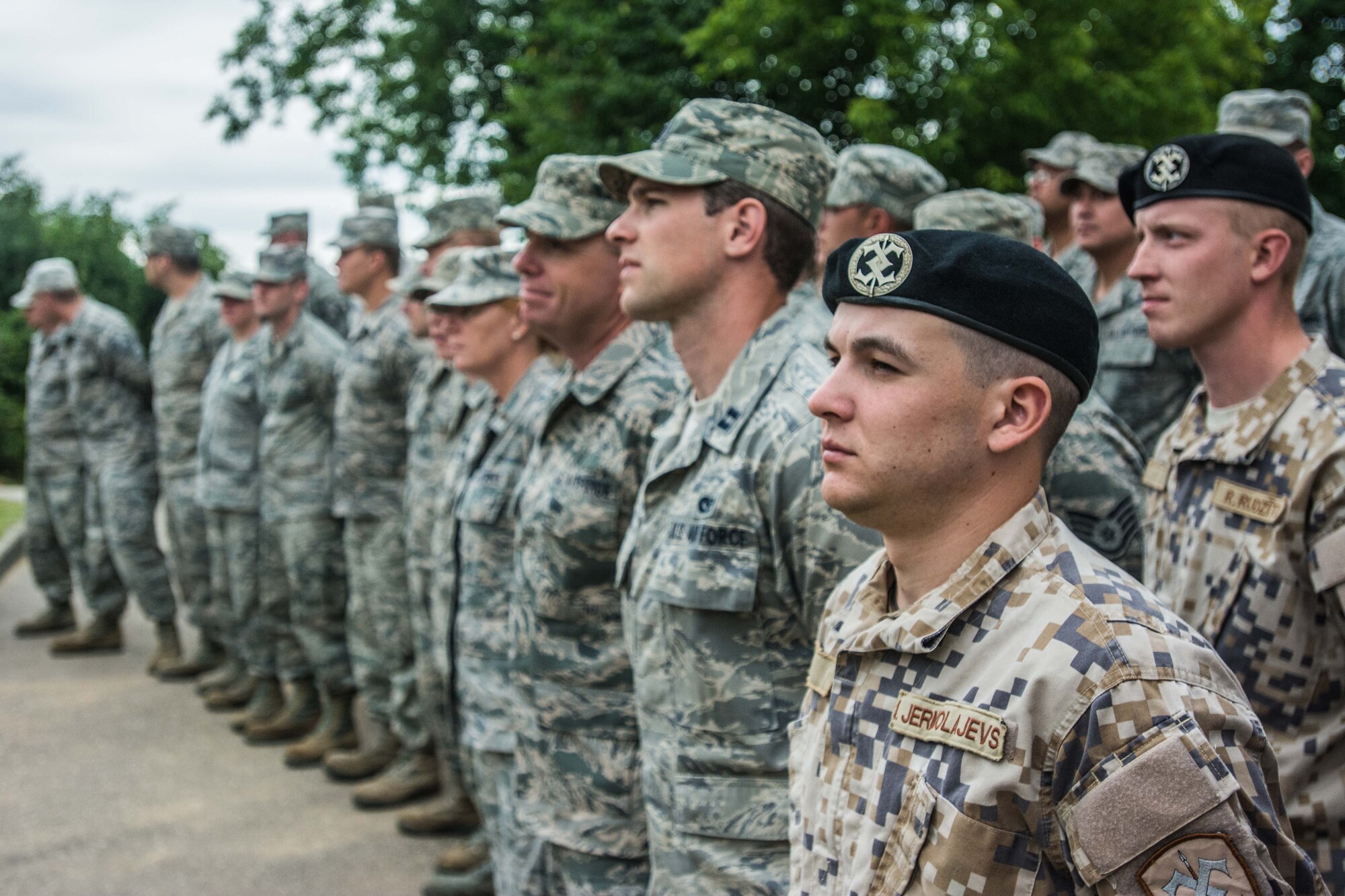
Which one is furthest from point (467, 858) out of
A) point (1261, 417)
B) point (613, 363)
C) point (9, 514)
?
point (9, 514)

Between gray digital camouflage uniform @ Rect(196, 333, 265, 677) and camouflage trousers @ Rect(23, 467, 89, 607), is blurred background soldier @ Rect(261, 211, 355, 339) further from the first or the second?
camouflage trousers @ Rect(23, 467, 89, 607)

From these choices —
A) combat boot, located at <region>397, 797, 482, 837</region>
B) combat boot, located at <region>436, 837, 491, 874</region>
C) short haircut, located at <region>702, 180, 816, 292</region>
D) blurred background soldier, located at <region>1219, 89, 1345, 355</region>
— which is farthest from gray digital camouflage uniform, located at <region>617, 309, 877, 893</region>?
combat boot, located at <region>397, 797, 482, 837</region>

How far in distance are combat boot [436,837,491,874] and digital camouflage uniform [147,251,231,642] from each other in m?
3.54

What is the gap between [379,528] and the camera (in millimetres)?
5801

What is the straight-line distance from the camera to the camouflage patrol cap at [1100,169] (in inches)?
194

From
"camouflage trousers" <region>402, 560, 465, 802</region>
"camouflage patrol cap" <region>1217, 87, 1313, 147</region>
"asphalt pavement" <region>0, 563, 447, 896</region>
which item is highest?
"camouflage patrol cap" <region>1217, 87, 1313, 147</region>

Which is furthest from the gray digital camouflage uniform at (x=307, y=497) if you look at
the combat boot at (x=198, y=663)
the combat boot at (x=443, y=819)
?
the combat boot at (x=198, y=663)

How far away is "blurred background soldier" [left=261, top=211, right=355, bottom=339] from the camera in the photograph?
798 centimetres

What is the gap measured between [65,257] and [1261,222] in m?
16.1

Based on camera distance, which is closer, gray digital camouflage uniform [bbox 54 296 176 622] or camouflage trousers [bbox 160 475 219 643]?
camouflage trousers [bbox 160 475 219 643]

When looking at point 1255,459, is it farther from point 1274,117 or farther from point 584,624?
point 1274,117

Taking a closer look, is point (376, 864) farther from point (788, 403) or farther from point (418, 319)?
point (788, 403)

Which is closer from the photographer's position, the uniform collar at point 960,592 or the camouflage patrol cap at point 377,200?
the uniform collar at point 960,592

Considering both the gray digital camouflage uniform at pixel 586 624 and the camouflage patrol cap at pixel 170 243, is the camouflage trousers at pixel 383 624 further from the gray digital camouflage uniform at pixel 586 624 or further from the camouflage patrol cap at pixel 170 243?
the camouflage patrol cap at pixel 170 243
